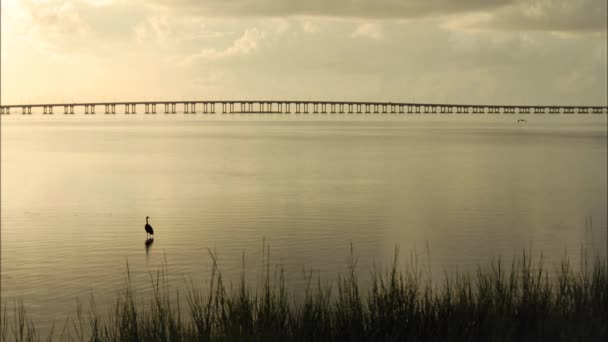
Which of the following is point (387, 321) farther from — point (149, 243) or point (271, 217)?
point (271, 217)

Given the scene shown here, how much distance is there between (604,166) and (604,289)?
133ft

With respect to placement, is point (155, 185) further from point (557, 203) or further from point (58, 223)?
point (557, 203)

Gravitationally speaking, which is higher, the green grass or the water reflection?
the water reflection

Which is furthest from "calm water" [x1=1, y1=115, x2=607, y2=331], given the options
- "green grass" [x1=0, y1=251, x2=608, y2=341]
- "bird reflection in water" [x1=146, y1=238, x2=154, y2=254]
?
"green grass" [x1=0, y1=251, x2=608, y2=341]

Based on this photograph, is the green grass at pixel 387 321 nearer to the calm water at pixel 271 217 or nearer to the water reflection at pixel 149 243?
the calm water at pixel 271 217

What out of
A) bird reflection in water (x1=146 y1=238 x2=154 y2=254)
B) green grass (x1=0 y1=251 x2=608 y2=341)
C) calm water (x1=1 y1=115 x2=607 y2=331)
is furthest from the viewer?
bird reflection in water (x1=146 y1=238 x2=154 y2=254)

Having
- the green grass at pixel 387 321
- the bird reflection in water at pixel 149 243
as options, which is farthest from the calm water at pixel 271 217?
the green grass at pixel 387 321

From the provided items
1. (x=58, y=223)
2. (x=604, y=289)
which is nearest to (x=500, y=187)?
(x=58, y=223)

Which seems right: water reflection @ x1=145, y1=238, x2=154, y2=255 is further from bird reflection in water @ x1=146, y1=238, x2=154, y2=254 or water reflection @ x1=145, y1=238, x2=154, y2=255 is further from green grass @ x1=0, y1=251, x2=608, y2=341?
green grass @ x1=0, y1=251, x2=608, y2=341

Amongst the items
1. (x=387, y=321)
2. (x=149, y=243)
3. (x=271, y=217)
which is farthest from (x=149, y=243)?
(x=387, y=321)

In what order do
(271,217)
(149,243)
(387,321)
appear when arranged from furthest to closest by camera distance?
(271,217)
(149,243)
(387,321)

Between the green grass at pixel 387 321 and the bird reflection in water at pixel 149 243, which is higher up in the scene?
the bird reflection in water at pixel 149 243

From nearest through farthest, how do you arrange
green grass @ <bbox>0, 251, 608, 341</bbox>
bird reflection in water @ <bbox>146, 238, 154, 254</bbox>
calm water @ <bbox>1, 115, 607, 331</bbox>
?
green grass @ <bbox>0, 251, 608, 341</bbox> → calm water @ <bbox>1, 115, 607, 331</bbox> → bird reflection in water @ <bbox>146, 238, 154, 254</bbox>

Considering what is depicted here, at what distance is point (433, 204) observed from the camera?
93.6 ft
